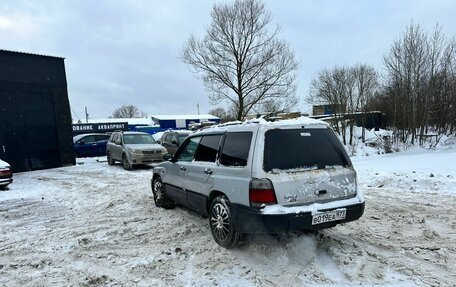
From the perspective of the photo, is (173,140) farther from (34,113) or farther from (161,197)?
(161,197)

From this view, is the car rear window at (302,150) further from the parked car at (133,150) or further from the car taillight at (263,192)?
the parked car at (133,150)

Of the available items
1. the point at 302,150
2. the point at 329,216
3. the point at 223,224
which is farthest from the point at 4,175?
the point at 329,216

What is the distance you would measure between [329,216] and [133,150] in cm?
1130

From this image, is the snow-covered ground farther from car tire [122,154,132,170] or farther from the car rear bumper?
car tire [122,154,132,170]

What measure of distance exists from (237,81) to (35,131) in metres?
15.6

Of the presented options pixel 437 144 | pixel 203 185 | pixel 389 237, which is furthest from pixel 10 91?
pixel 437 144

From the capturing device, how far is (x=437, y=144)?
17.7 m

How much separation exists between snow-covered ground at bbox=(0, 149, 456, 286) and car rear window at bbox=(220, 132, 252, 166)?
123 cm

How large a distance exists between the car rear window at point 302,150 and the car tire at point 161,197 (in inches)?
136

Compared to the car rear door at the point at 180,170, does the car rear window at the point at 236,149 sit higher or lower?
higher

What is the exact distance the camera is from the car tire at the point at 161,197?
23.1 ft

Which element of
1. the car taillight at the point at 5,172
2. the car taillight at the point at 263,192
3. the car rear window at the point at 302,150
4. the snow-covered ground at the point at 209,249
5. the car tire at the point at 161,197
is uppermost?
the car rear window at the point at 302,150

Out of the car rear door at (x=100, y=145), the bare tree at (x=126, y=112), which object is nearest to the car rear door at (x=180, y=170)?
the car rear door at (x=100, y=145)

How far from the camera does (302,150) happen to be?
4.32 metres
